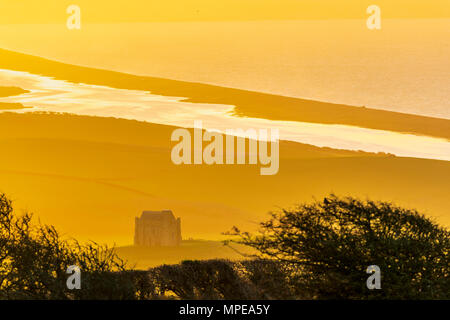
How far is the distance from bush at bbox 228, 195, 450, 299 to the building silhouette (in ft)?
77.4

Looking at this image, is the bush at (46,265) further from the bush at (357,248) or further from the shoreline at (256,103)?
the shoreline at (256,103)

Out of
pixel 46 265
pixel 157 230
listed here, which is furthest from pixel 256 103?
pixel 46 265

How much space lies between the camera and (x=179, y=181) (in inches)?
2876

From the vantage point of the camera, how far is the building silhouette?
154 feet

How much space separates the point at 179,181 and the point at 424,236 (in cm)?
5082

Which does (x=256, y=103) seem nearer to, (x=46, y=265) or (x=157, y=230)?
(x=157, y=230)

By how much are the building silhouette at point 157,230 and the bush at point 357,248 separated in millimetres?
23581

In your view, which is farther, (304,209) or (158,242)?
(158,242)

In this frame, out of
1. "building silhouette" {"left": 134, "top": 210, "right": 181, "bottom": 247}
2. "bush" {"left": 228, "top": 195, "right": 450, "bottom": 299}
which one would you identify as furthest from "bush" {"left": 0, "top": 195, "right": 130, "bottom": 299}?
"building silhouette" {"left": 134, "top": 210, "right": 181, "bottom": 247}

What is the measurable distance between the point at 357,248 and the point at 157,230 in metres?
26.4

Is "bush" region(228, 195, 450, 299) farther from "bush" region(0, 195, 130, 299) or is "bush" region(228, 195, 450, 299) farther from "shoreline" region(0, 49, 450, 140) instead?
"shoreline" region(0, 49, 450, 140)

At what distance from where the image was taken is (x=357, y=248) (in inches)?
847
